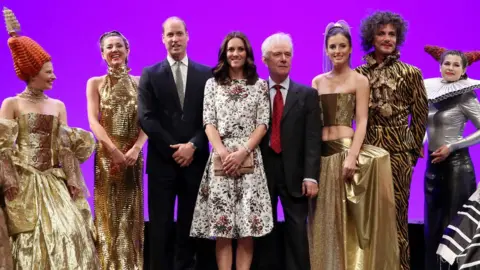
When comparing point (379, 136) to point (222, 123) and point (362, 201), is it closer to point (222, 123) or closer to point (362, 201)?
point (362, 201)

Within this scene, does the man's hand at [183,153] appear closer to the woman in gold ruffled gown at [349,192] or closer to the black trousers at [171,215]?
the black trousers at [171,215]

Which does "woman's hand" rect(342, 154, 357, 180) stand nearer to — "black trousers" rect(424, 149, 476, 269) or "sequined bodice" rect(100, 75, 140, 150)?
"black trousers" rect(424, 149, 476, 269)

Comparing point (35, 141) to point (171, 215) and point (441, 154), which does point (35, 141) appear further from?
point (441, 154)

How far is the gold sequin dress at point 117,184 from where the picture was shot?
5.08 m

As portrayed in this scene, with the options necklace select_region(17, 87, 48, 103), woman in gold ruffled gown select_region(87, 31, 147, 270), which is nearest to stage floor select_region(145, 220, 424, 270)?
woman in gold ruffled gown select_region(87, 31, 147, 270)

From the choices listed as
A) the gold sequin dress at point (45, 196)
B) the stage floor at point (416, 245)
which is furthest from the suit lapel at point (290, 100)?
the stage floor at point (416, 245)

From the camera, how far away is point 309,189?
184 inches

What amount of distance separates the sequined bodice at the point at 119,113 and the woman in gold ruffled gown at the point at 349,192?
1339 mm

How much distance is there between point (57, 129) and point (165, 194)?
2.67 ft

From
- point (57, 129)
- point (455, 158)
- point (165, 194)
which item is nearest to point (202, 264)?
point (165, 194)

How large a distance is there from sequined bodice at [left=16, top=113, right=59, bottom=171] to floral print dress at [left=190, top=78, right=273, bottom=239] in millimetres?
969

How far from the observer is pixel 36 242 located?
416cm

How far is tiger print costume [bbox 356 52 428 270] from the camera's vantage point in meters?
4.96

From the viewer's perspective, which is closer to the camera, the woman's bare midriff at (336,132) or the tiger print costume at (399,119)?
the woman's bare midriff at (336,132)
